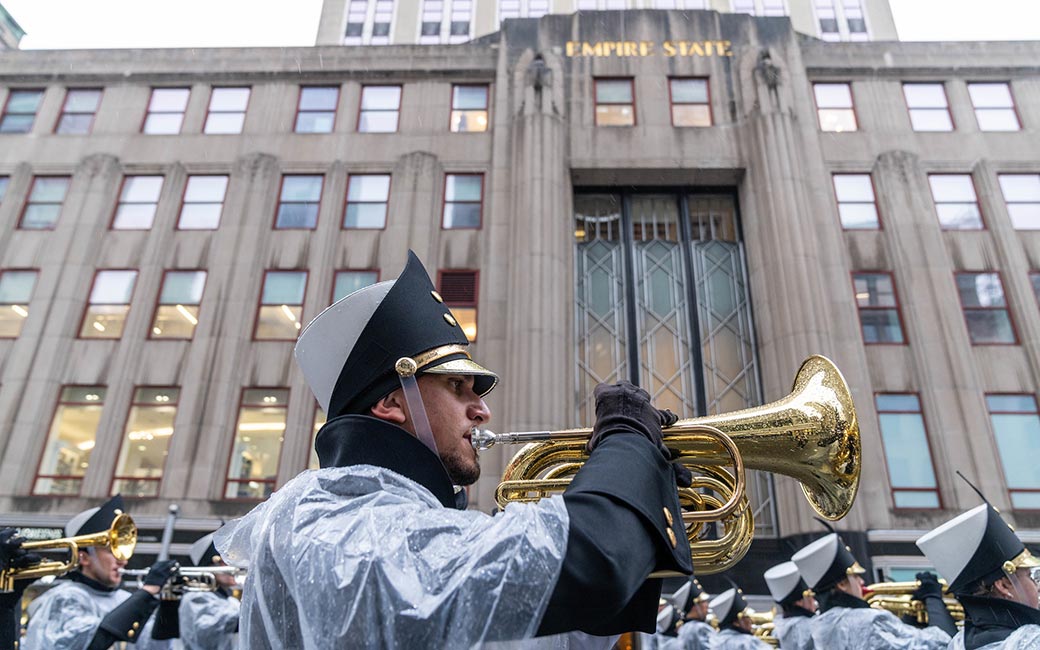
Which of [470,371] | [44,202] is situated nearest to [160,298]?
[44,202]

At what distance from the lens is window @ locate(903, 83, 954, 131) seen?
73.9ft

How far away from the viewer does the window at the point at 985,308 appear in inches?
766

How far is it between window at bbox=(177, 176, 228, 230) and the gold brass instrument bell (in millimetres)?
22052

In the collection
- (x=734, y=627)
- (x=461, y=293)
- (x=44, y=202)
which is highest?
(x=44, y=202)

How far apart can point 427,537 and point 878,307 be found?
21841mm

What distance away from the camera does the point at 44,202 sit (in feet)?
73.2

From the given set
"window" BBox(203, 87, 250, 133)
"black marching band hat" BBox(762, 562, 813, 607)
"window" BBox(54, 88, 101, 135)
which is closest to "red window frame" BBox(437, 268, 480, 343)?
"window" BBox(203, 87, 250, 133)

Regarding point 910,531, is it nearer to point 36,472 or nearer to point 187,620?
point 187,620

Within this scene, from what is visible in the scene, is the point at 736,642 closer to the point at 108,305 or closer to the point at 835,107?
the point at 835,107

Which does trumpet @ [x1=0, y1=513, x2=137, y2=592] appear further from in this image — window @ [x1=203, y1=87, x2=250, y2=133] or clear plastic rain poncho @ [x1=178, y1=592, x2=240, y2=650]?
window @ [x1=203, y1=87, x2=250, y2=133]

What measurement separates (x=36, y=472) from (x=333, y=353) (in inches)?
864

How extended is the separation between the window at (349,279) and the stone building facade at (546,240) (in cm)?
7

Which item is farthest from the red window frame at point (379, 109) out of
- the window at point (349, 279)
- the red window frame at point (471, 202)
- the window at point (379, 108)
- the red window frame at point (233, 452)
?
the red window frame at point (233, 452)

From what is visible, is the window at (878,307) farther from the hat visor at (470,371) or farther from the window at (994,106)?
the hat visor at (470,371)
